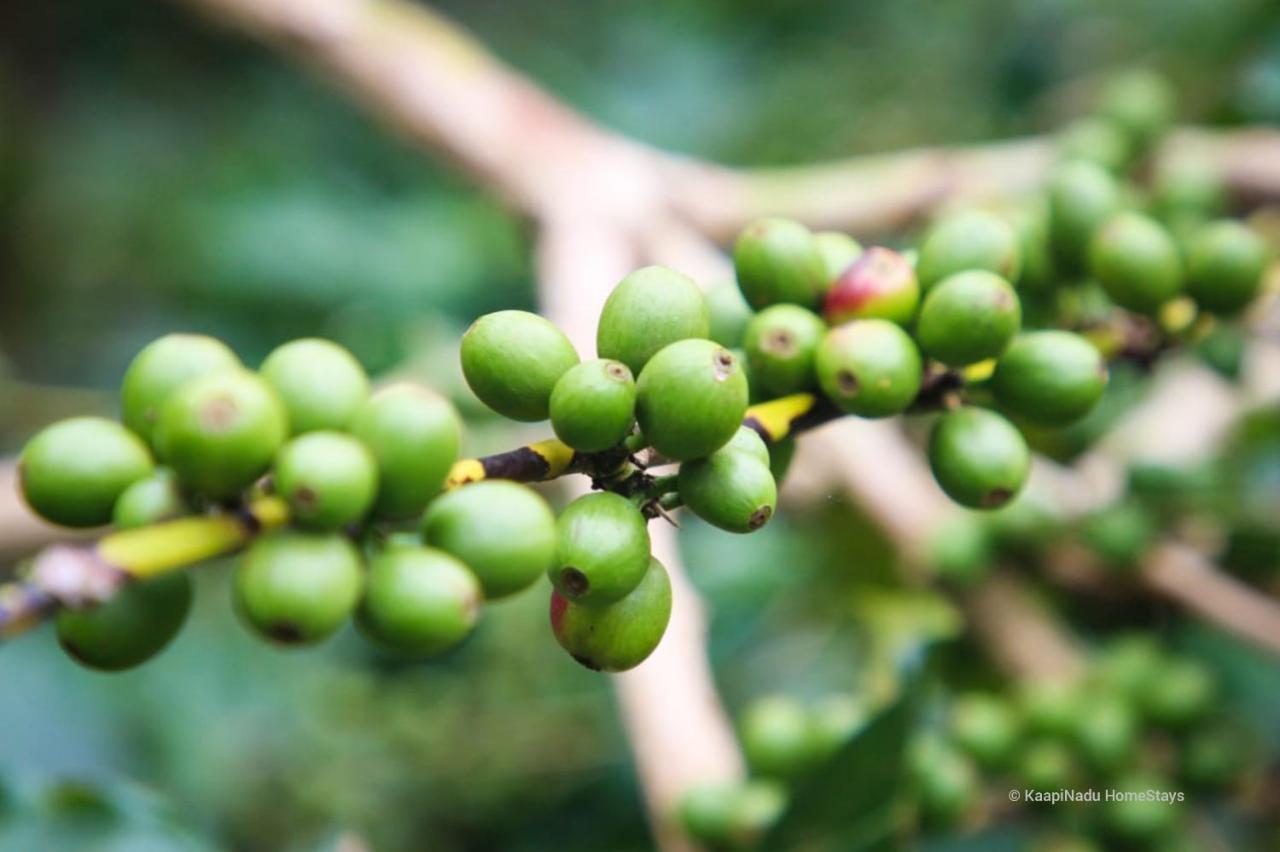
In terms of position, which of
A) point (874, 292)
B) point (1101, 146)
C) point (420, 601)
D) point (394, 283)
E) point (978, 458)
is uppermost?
point (394, 283)

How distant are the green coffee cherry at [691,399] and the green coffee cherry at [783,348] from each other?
0.16 m

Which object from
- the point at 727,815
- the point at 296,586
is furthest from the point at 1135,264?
the point at 296,586

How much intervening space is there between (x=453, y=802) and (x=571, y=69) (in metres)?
2.53

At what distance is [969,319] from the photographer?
2.91 ft

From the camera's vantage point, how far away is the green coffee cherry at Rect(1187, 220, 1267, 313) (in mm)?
1150

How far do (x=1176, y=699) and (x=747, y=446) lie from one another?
1275 mm

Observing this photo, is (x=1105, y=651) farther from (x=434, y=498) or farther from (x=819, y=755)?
(x=434, y=498)

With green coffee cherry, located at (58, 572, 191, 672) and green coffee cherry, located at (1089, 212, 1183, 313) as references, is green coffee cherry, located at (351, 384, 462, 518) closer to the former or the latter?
green coffee cherry, located at (58, 572, 191, 672)

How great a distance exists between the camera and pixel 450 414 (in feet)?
2.27

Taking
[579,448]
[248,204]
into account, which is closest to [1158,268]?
[579,448]

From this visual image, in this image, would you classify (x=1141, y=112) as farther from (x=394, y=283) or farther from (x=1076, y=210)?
(x=394, y=283)

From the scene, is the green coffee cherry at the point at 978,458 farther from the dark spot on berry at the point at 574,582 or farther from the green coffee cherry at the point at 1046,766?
the green coffee cherry at the point at 1046,766

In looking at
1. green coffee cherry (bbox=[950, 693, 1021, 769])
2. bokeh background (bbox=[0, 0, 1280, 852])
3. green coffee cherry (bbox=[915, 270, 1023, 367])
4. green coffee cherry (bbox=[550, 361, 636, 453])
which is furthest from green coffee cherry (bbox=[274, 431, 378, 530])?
green coffee cherry (bbox=[950, 693, 1021, 769])

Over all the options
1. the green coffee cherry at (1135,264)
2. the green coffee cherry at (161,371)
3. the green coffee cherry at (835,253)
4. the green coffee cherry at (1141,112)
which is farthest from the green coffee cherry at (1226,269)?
the green coffee cherry at (1141,112)
